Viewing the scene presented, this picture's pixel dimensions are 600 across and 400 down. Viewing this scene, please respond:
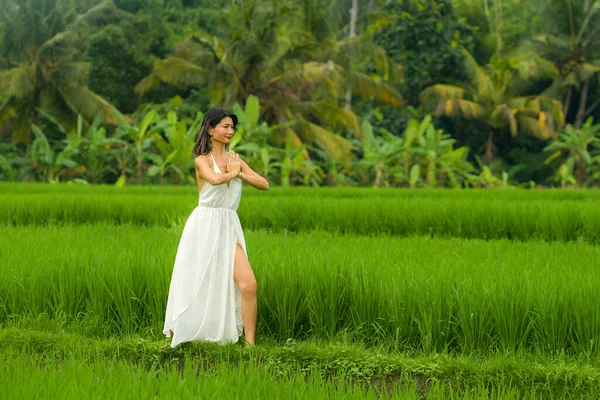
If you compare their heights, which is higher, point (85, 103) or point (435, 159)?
point (85, 103)

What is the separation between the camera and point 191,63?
15.3 meters

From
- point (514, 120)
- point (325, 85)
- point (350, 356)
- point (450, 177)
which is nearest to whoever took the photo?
point (350, 356)

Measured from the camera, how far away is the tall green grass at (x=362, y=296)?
3.29 m

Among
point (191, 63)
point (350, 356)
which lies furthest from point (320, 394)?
point (191, 63)

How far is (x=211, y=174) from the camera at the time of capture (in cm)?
326

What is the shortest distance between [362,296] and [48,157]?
10.5 meters

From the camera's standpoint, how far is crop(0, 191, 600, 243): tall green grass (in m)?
6.64

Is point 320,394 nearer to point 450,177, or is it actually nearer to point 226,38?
point 450,177

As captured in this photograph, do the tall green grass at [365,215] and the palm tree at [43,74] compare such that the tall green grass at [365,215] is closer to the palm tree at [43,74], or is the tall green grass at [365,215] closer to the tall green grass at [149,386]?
the tall green grass at [149,386]

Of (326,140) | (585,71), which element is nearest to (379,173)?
(326,140)

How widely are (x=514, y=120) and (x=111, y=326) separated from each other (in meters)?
16.7

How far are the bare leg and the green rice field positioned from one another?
9 cm

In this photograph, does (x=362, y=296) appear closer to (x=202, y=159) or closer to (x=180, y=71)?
(x=202, y=159)

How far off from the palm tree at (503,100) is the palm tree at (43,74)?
8.44 metres
